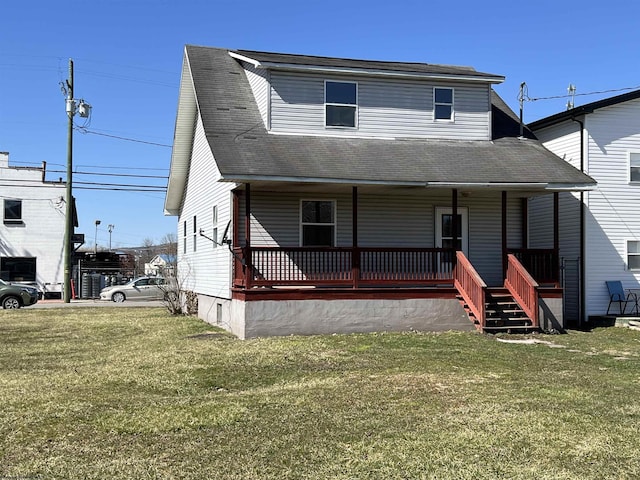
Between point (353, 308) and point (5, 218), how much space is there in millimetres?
26760

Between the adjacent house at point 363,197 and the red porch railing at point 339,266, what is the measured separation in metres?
0.05

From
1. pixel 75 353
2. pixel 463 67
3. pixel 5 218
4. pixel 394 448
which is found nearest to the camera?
pixel 394 448

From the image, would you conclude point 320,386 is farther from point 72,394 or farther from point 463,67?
point 463,67

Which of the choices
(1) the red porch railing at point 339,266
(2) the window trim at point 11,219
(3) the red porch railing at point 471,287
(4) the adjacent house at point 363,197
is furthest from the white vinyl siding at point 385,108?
(2) the window trim at point 11,219

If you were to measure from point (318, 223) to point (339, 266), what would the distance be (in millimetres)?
1394

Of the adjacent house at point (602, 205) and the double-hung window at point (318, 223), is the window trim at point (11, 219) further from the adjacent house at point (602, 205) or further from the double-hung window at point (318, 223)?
the adjacent house at point (602, 205)

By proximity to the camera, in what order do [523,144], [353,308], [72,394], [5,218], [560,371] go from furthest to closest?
[5,218] < [523,144] < [353,308] < [560,371] < [72,394]

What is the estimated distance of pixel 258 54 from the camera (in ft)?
60.0

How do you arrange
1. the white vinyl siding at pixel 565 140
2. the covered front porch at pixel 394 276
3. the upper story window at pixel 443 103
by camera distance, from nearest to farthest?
the covered front porch at pixel 394 276
the white vinyl siding at pixel 565 140
the upper story window at pixel 443 103

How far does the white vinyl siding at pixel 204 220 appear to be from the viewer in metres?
17.0

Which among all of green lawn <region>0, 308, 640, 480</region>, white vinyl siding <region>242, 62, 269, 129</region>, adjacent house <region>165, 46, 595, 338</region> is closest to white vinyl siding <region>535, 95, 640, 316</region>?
adjacent house <region>165, 46, 595, 338</region>

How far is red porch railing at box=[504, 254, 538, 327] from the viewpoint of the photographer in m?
15.1

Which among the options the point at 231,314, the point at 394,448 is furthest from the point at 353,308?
the point at 394,448

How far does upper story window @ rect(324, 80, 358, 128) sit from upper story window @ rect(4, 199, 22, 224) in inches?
954
